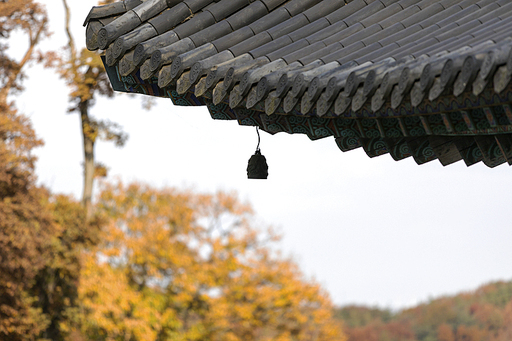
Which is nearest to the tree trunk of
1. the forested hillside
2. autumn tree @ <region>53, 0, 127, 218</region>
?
autumn tree @ <region>53, 0, 127, 218</region>

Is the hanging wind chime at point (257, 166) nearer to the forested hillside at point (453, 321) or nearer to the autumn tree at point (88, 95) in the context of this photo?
the autumn tree at point (88, 95)

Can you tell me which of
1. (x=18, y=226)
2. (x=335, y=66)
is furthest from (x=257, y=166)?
(x=18, y=226)

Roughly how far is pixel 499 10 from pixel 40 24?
1305 cm

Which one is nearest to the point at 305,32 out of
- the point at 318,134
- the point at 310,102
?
the point at 318,134

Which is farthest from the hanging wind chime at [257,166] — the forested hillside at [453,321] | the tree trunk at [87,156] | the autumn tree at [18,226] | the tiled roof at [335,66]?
the forested hillside at [453,321]

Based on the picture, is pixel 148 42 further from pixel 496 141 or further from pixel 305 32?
pixel 496 141

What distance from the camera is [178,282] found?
535 inches

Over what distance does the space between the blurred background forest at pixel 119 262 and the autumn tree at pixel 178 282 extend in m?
0.02

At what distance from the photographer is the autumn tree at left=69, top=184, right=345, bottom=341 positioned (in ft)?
42.5

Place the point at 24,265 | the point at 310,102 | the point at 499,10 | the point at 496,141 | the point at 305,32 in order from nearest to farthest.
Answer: the point at 310,102 → the point at 496,141 → the point at 499,10 → the point at 305,32 → the point at 24,265

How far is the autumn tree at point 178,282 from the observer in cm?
1295

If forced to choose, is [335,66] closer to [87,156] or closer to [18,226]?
[18,226]

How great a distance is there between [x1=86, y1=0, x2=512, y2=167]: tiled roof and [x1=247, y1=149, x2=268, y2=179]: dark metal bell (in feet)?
1.70

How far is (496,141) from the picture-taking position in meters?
2.52
